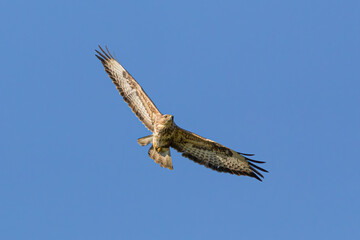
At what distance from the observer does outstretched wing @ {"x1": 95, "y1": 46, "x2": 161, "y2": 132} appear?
12.0 meters

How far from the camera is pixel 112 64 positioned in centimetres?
1286

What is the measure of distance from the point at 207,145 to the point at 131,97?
250cm

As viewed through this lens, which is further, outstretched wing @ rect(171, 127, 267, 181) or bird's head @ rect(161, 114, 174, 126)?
outstretched wing @ rect(171, 127, 267, 181)

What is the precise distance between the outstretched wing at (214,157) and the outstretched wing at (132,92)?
3.02 feet

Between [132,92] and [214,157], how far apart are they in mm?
2851

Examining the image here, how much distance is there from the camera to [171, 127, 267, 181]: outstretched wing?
38.4 feet

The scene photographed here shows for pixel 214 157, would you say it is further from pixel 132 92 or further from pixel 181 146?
pixel 132 92

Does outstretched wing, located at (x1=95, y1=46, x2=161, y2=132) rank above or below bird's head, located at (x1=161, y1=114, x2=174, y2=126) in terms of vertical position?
above

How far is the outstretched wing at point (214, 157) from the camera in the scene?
38.4 ft

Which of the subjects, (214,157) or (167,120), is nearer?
(167,120)

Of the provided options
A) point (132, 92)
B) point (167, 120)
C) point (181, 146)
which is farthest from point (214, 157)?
point (132, 92)

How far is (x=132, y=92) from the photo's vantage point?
12320mm

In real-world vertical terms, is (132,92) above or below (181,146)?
above

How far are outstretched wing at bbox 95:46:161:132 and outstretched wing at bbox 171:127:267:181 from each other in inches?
36.3
